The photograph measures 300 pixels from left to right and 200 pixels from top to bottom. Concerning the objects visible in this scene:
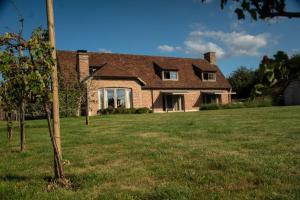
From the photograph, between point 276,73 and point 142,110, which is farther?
point 142,110

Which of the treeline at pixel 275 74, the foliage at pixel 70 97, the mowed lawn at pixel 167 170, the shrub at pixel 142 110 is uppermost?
the foliage at pixel 70 97

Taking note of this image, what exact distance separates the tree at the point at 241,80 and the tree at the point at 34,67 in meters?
61.6

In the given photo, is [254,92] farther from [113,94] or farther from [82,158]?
[113,94]

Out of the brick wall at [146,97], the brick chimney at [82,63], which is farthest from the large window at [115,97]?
the brick chimney at [82,63]

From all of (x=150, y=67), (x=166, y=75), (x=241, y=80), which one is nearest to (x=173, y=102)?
(x=166, y=75)

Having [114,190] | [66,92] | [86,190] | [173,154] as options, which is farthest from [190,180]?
[66,92]

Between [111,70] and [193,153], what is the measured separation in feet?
93.6

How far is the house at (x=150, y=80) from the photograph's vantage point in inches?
1401

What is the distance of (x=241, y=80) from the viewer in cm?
7481

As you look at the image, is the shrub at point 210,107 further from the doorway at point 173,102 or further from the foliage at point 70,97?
the foliage at point 70,97

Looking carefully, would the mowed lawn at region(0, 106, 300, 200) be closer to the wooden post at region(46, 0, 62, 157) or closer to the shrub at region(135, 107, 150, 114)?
the wooden post at region(46, 0, 62, 157)

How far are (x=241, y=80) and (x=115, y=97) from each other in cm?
4440

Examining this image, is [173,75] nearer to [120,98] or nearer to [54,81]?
[120,98]

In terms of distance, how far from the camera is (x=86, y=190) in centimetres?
555
